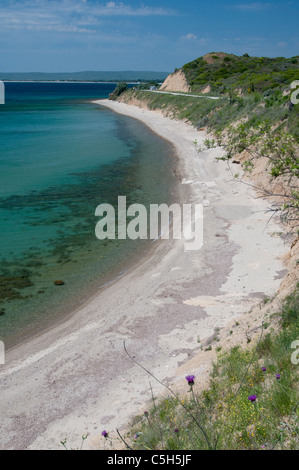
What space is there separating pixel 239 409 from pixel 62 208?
18.4 meters

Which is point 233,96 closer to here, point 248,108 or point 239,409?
point 248,108

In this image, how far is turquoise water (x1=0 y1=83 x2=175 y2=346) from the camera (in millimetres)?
13367

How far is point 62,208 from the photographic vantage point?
2253 centimetres

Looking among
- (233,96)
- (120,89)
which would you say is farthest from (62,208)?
(120,89)

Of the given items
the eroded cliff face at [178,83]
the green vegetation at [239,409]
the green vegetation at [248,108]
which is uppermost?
the eroded cliff face at [178,83]

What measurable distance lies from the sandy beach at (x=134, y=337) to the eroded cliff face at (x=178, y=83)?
69381 millimetres

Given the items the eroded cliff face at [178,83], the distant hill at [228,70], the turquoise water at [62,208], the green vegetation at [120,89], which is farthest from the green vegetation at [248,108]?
the green vegetation at [120,89]

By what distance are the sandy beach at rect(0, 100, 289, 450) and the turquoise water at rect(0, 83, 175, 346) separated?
44.3 inches

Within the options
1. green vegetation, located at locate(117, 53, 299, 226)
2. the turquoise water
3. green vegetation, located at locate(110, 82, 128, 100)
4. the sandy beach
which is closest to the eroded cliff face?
green vegetation, located at locate(117, 53, 299, 226)

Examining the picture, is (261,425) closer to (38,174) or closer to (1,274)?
(1,274)

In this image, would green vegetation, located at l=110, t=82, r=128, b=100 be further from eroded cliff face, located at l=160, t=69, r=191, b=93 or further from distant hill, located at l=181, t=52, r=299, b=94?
distant hill, located at l=181, t=52, r=299, b=94

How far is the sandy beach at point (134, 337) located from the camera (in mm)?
7836

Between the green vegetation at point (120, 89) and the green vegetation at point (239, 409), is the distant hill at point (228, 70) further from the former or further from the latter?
the green vegetation at point (239, 409)
